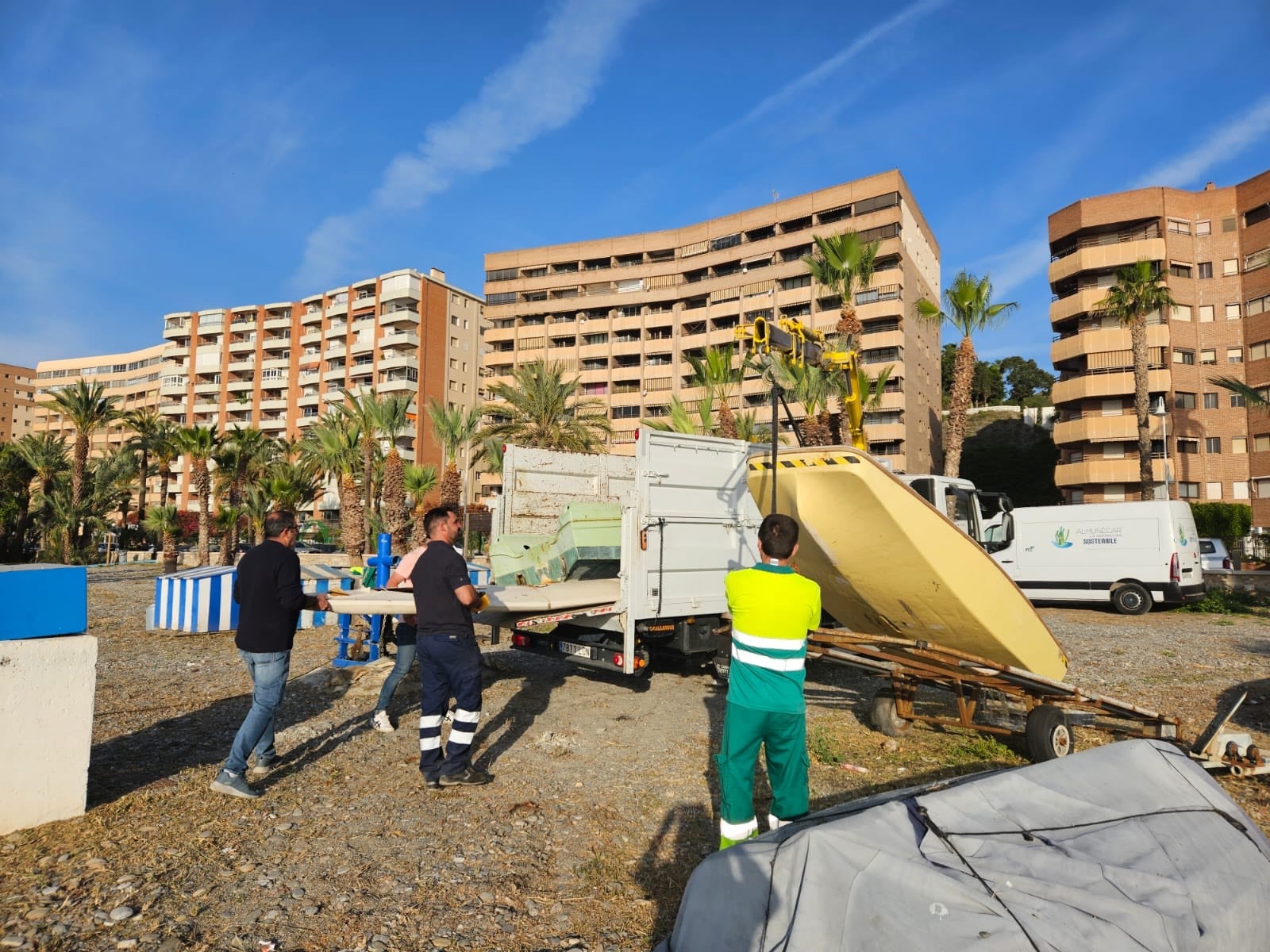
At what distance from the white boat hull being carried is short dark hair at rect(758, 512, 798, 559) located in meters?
3.02

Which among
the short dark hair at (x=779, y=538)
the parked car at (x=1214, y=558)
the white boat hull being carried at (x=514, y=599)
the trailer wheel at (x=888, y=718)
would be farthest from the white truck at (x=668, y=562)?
the parked car at (x=1214, y=558)

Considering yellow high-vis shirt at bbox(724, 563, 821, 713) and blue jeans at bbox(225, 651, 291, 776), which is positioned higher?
yellow high-vis shirt at bbox(724, 563, 821, 713)

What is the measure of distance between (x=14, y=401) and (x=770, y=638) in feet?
480

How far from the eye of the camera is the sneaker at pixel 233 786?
4.61m

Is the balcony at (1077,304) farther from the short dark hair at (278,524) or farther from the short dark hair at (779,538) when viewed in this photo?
the short dark hair at (278,524)

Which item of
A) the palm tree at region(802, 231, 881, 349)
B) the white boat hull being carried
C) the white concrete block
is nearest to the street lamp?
the palm tree at region(802, 231, 881, 349)

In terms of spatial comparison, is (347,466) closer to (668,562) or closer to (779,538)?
(668,562)

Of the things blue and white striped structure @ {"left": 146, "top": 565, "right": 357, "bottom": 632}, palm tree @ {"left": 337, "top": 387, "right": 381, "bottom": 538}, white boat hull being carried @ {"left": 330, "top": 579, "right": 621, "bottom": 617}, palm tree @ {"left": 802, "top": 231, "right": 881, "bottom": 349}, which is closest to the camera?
white boat hull being carried @ {"left": 330, "top": 579, "right": 621, "bottom": 617}

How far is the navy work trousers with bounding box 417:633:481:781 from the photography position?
4.96m

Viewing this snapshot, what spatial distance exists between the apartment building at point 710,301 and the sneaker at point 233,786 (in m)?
46.5

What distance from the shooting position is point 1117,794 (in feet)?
9.30

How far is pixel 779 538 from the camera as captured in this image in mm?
3682

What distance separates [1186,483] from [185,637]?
45.9 meters

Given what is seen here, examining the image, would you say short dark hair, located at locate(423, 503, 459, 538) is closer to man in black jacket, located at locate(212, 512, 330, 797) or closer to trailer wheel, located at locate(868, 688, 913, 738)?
man in black jacket, located at locate(212, 512, 330, 797)
